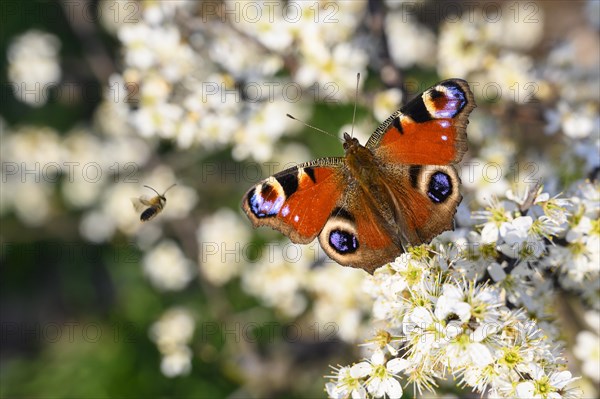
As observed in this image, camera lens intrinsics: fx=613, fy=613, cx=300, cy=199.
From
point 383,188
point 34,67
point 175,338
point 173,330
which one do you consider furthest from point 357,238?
point 34,67

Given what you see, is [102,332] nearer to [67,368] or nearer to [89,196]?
[67,368]

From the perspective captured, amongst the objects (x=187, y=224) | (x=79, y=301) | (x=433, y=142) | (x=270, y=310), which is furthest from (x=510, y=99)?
(x=79, y=301)

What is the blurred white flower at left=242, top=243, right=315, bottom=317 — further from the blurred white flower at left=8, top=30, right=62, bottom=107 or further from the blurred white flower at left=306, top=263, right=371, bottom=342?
the blurred white flower at left=8, top=30, right=62, bottom=107

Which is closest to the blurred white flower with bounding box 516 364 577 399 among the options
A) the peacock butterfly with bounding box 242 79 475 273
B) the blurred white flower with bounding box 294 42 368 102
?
the peacock butterfly with bounding box 242 79 475 273

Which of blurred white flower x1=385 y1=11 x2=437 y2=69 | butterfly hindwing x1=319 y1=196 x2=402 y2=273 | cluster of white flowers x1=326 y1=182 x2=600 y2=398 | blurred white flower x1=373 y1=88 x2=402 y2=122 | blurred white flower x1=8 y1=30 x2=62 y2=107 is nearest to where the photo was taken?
cluster of white flowers x1=326 y1=182 x2=600 y2=398

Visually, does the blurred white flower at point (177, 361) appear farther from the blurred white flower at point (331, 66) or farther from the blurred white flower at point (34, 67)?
the blurred white flower at point (34, 67)
